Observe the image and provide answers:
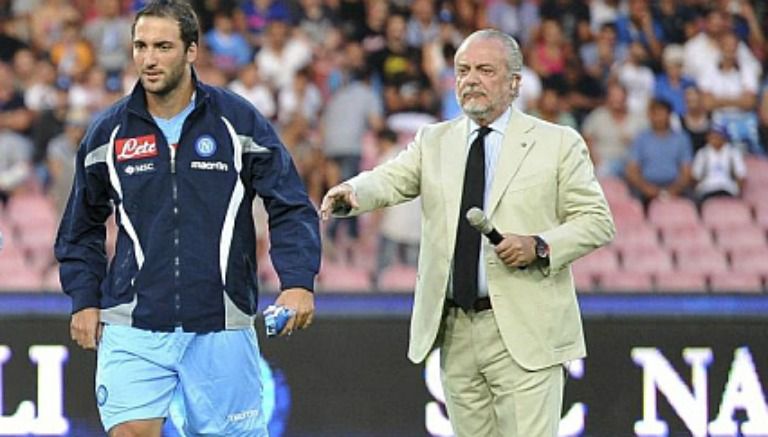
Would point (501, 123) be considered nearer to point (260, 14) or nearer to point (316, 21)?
point (316, 21)

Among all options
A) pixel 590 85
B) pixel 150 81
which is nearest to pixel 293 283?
pixel 150 81

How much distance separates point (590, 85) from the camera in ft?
45.8

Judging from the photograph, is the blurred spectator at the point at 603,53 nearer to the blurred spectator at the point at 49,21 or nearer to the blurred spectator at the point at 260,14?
the blurred spectator at the point at 260,14

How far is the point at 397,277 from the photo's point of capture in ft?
37.0

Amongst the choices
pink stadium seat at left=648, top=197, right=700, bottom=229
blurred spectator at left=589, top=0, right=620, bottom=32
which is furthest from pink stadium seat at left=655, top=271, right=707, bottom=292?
blurred spectator at left=589, top=0, right=620, bottom=32

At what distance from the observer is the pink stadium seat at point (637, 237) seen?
478 inches

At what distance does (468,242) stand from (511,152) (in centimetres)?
39

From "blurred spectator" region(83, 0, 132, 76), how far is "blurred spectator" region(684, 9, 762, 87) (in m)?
5.02

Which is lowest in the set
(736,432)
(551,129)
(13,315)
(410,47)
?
(736,432)

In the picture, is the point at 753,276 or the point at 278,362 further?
the point at 753,276

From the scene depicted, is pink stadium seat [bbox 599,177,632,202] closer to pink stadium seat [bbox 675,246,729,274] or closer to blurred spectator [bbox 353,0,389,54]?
pink stadium seat [bbox 675,246,729,274]

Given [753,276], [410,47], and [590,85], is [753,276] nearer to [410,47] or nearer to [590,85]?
[590,85]

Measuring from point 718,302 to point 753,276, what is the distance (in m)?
3.21

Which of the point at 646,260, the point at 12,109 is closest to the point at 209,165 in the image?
the point at 646,260
